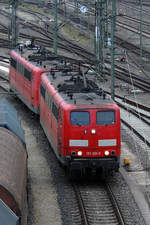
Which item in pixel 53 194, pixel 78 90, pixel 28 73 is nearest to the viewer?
pixel 53 194

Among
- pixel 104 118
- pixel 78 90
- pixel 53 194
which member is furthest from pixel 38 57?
pixel 53 194

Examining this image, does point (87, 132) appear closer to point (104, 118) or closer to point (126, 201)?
point (104, 118)

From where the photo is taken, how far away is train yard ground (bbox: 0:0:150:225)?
15781 millimetres

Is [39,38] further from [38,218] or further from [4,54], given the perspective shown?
[38,218]

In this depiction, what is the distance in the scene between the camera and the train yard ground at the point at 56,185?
51.8 ft

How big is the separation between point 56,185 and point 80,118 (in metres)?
2.55

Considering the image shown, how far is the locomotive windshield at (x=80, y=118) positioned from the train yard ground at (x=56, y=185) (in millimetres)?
2319

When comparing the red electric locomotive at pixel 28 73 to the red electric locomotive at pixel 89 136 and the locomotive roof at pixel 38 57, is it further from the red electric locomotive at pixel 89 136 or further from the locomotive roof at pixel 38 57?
the red electric locomotive at pixel 89 136

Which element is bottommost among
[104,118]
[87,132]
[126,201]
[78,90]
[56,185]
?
[56,185]

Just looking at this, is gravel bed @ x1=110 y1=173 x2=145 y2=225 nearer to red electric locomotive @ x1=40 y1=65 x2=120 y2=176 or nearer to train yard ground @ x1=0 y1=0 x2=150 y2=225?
train yard ground @ x1=0 y1=0 x2=150 y2=225

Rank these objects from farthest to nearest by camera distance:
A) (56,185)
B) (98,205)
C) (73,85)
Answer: (73,85)
(56,185)
(98,205)

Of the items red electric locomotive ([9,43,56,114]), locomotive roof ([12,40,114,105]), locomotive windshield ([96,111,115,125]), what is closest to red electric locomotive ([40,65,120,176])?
locomotive windshield ([96,111,115,125])

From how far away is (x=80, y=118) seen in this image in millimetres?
17703

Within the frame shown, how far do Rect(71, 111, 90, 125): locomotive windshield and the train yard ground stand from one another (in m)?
2.32
